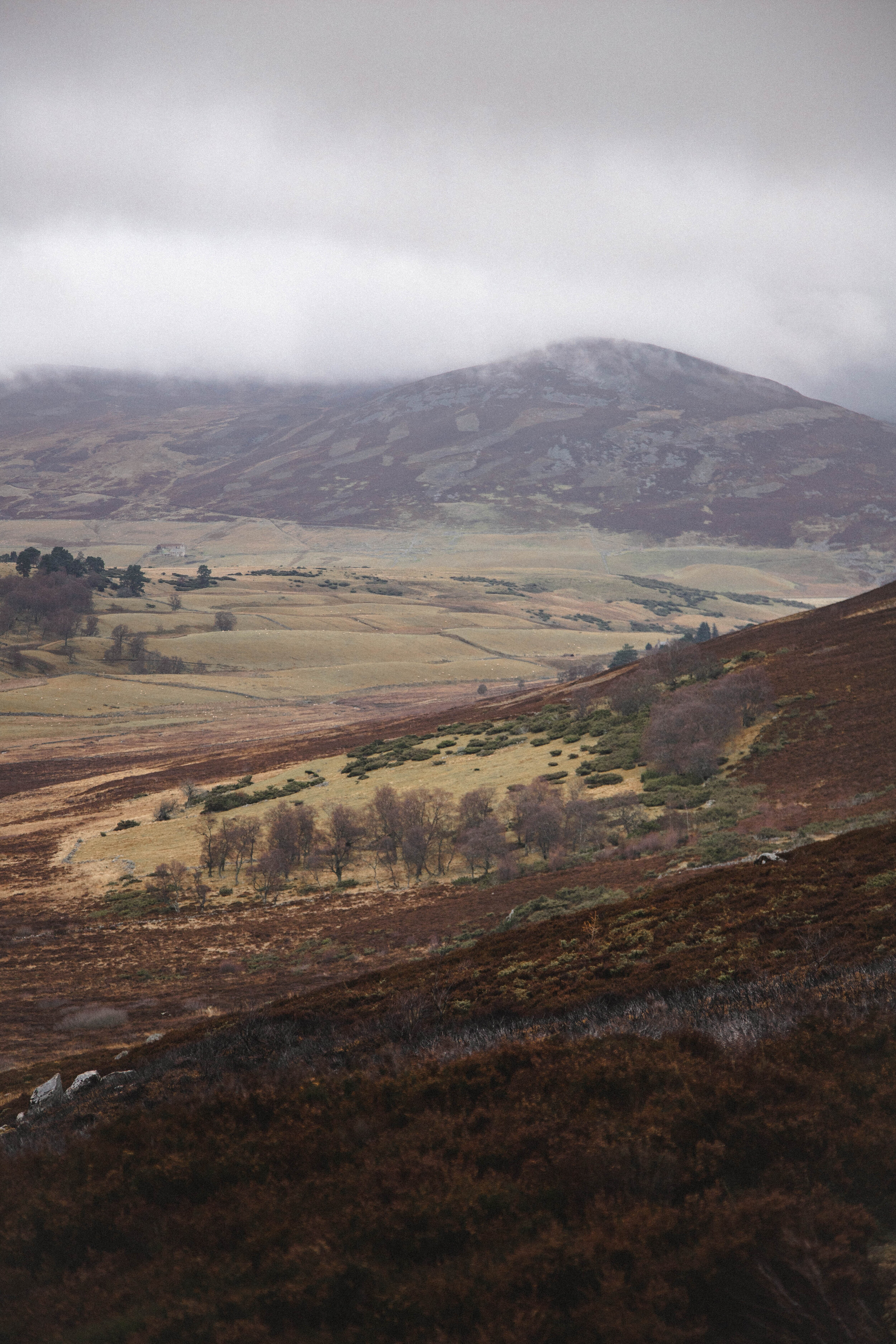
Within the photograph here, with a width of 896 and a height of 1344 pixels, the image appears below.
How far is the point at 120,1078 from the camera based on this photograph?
30.6 feet

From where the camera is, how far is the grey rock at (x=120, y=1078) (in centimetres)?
909

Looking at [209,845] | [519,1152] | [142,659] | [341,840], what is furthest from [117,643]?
[519,1152]

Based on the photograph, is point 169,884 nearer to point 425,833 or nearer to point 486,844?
point 425,833

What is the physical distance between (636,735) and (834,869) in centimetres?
2834

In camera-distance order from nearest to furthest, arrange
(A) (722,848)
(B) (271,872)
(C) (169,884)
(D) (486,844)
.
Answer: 1. (A) (722,848)
2. (D) (486,844)
3. (C) (169,884)
4. (B) (271,872)

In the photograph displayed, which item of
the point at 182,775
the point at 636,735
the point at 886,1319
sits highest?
the point at 886,1319

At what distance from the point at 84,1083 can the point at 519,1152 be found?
24.7 feet

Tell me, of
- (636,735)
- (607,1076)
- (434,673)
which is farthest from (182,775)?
(434,673)

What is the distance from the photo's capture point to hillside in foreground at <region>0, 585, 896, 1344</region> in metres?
3.77

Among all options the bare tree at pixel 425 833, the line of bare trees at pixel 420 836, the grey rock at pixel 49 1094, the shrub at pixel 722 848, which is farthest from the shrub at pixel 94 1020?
the shrub at pixel 722 848

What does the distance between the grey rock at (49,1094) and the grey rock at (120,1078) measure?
0.66 meters

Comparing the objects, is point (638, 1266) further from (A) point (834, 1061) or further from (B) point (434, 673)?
(B) point (434, 673)

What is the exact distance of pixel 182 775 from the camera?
56.9 metres

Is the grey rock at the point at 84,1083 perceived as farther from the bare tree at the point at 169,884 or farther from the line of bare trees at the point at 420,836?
the bare tree at the point at 169,884
